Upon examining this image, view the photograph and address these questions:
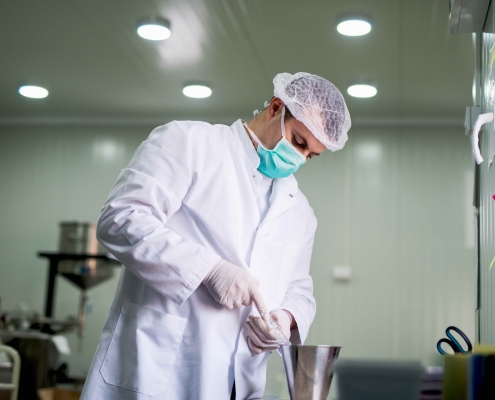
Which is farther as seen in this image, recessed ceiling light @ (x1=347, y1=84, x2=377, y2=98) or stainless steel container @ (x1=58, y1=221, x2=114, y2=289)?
stainless steel container @ (x1=58, y1=221, x2=114, y2=289)

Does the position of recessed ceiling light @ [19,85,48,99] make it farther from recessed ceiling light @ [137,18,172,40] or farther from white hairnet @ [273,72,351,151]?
white hairnet @ [273,72,351,151]

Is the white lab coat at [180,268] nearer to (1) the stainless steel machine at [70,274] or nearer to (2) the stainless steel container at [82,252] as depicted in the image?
(1) the stainless steel machine at [70,274]

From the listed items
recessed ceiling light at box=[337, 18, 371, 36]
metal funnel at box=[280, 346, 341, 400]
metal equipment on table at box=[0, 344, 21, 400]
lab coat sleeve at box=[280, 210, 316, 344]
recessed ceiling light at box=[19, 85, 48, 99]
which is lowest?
metal equipment on table at box=[0, 344, 21, 400]

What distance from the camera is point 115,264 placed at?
12.2ft

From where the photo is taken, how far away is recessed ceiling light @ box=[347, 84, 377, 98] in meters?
3.18

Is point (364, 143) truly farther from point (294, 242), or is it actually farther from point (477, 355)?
point (477, 355)

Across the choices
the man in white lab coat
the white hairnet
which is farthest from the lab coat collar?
the white hairnet

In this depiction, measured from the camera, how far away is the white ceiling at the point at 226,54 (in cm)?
254

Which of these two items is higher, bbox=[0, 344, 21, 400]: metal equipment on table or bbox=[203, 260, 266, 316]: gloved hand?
bbox=[203, 260, 266, 316]: gloved hand

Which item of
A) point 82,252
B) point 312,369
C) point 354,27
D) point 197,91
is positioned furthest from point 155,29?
point 312,369

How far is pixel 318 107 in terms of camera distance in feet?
4.01

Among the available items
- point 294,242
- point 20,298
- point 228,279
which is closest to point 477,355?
point 228,279

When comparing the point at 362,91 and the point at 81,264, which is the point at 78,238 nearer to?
the point at 81,264

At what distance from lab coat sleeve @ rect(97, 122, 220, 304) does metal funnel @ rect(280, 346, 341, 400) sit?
0.21m
